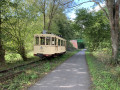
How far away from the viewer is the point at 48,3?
1534cm

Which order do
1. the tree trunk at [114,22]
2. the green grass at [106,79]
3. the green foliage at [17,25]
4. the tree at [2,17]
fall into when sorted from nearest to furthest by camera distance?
the green grass at [106,79] → the tree at [2,17] → the tree trunk at [114,22] → the green foliage at [17,25]

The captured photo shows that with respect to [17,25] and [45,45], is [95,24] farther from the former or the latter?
[17,25]

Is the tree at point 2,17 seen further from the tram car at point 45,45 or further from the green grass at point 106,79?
the green grass at point 106,79

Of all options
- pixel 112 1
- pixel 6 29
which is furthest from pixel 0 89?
pixel 112 1

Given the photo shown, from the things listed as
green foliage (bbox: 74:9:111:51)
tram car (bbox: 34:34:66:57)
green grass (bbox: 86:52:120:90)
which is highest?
green foliage (bbox: 74:9:111:51)

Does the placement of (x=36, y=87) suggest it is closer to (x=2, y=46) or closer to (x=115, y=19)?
(x=2, y=46)

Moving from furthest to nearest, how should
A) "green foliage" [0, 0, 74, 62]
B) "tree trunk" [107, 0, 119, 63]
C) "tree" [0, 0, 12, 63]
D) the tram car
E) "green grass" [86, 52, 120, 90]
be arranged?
1. the tram car
2. "green foliage" [0, 0, 74, 62]
3. "tree trunk" [107, 0, 119, 63]
4. "tree" [0, 0, 12, 63]
5. "green grass" [86, 52, 120, 90]

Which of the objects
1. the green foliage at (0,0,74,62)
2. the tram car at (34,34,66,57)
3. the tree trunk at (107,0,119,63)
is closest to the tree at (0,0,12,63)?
the green foliage at (0,0,74,62)

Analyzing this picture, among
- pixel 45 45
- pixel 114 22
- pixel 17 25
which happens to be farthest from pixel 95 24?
pixel 17 25

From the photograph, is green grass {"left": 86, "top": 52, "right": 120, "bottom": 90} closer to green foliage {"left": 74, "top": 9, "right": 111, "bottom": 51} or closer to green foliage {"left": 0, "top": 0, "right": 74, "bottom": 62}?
green foliage {"left": 0, "top": 0, "right": 74, "bottom": 62}

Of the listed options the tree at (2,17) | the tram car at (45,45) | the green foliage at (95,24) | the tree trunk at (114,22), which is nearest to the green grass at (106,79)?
the tree trunk at (114,22)

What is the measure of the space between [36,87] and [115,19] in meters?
7.34

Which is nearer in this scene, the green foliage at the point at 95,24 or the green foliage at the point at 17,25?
the green foliage at the point at 17,25

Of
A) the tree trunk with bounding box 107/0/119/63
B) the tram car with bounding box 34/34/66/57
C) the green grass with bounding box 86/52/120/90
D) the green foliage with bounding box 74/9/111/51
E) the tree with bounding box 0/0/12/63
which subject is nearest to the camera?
the green grass with bounding box 86/52/120/90
